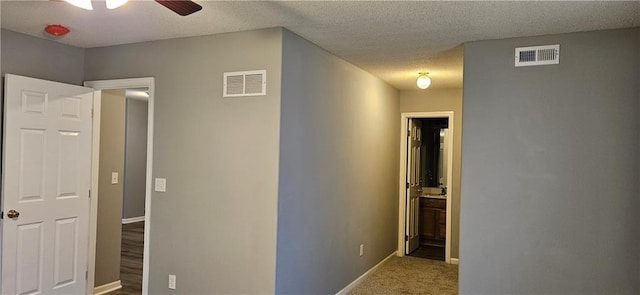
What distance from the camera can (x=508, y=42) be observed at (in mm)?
3449

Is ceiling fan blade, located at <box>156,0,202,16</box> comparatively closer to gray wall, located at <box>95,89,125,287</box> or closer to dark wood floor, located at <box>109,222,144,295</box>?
gray wall, located at <box>95,89,125,287</box>

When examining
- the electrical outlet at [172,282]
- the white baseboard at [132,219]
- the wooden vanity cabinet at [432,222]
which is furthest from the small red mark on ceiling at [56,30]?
the white baseboard at [132,219]

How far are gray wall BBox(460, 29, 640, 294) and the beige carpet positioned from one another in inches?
48.5

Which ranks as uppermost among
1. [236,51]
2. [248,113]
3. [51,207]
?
[236,51]

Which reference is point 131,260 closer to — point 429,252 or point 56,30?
point 56,30

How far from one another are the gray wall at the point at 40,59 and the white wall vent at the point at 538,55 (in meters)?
3.75

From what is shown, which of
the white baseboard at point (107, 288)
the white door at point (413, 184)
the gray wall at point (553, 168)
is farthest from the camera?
the white door at point (413, 184)

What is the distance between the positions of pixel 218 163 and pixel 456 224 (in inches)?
140

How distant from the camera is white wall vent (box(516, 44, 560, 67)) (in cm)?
333

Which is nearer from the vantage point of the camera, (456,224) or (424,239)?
(456,224)

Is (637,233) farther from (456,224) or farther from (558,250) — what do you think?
(456,224)

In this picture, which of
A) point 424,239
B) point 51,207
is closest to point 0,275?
point 51,207

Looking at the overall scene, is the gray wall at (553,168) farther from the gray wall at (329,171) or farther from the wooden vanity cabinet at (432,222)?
the wooden vanity cabinet at (432,222)

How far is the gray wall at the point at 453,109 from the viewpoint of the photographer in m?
5.78
